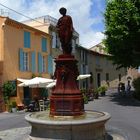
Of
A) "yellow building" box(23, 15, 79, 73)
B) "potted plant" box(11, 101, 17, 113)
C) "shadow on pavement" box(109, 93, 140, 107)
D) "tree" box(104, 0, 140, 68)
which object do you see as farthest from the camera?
"yellow building" box(23, 15, 79, 73)

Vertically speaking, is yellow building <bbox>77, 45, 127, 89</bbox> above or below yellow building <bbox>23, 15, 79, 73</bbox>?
below

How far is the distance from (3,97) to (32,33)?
6898 mm

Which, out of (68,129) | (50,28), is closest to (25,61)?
(50,28)

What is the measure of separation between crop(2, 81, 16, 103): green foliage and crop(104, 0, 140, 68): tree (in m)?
7.95

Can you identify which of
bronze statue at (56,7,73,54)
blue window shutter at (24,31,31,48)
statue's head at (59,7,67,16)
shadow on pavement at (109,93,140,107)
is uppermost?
blue window shutter at (24,31,31,48)

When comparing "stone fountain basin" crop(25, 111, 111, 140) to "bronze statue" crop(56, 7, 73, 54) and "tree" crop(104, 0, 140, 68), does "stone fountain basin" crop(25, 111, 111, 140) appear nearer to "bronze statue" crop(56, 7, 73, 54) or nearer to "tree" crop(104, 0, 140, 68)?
"bronze statue" crop(56, 7, 73, 54)

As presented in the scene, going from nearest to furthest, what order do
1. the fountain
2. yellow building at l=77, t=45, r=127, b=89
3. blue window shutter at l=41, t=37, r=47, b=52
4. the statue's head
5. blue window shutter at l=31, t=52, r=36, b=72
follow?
1. the fountain
2. the statue's head
3. blue window shutter at l=31, t=52, r=36, b=72
4. blue window shutter at l=41, t=37, r=47, b=52
5. yellow building at l=77, t=45, r=127, b=89

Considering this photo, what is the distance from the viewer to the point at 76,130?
11922 millimetres

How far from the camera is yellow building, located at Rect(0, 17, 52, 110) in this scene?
93.3 feet

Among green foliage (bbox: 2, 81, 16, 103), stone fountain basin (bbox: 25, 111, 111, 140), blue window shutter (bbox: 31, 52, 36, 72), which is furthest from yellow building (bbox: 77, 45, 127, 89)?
stone fountain basin (bbox: 25, 111, 111, 140)

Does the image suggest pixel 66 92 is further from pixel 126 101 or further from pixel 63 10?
pixel 126 101

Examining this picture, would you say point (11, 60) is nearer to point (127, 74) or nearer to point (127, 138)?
point (127, 138)

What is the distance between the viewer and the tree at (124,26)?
27203mm

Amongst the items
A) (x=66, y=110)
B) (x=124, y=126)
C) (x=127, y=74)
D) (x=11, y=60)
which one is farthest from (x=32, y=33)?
(x=127, y=74)
